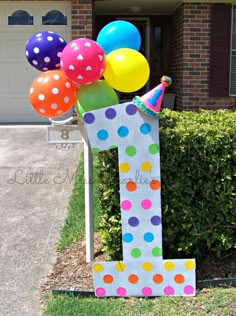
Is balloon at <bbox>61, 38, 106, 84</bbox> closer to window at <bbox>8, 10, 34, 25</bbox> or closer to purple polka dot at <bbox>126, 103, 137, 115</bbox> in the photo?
purple polka dot at <bbox>126, 103, 137, 115</bbox>

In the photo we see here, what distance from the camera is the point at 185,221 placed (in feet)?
11.4

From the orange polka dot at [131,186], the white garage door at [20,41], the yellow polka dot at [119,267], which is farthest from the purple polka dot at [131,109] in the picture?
the white garage door at [20,41]

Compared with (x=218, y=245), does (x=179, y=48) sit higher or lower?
higher

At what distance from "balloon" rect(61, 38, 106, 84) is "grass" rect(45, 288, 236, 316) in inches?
61.4

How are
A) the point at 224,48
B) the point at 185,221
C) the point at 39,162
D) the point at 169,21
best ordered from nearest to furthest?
the point at 185,221, the point at 39,162, the point at 224,48, the point at 169,21

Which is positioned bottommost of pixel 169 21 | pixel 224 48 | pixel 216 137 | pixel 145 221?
pixel 145 221

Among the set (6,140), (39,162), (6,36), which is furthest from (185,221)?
(6,36)

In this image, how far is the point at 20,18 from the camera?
9758 millimetres

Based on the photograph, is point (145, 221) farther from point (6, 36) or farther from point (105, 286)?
point (6, 36)

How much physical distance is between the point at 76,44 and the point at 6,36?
24.5 ft

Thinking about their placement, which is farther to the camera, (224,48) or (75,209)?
(224,48)

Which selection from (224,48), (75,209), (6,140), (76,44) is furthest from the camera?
(224,48)

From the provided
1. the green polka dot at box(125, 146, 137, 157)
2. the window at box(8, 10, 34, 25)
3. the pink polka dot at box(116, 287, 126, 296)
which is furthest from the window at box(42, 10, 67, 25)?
the pink polka dot at box(116, 287, 126, 296)

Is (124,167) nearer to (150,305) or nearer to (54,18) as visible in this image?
(150,305)
